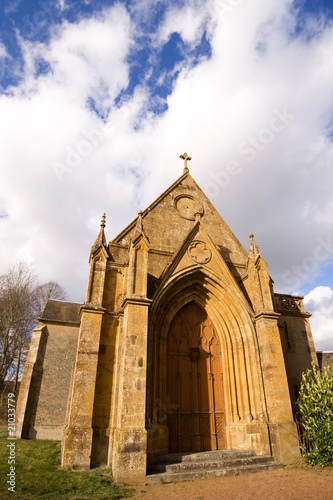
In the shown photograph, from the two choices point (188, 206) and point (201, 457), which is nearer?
point (201, 457)

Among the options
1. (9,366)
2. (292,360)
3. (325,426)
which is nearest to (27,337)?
(9,366)

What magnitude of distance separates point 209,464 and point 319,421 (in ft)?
10.7

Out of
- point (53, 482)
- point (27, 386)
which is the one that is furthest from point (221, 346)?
point (27, 386)

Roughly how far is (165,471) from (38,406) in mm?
9559

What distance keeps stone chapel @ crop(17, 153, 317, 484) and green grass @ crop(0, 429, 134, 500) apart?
1.45 feet

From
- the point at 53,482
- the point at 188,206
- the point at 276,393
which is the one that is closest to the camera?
the point at 53,482

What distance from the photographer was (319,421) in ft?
27.6

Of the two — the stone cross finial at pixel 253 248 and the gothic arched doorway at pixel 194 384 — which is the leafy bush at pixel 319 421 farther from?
the stone cross finial at pixel 253 248

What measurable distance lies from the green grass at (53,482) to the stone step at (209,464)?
4.11ft

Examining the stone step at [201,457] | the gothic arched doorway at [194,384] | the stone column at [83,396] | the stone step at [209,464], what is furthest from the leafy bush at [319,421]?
the stone column at [83,396]

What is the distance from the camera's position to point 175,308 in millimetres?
11211

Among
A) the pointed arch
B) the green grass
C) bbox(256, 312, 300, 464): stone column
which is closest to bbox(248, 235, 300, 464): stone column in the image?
bbox(256, 312, 300, 464): stone column

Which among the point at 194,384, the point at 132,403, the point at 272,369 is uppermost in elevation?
the point at 272,369

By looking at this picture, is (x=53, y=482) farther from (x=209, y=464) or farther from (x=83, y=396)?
(x=209, y=464)
